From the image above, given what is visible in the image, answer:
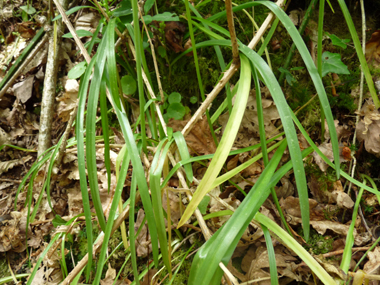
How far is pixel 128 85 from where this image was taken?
130 centimetres

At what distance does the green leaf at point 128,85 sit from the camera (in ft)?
4.24

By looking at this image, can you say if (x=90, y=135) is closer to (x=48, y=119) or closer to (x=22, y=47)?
(x=48, y=119)

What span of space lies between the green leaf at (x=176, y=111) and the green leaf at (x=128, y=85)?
0.80 ft

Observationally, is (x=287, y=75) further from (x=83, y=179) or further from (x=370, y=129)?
(x=83, y=179)

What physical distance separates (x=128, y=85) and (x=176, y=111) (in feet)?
1.03

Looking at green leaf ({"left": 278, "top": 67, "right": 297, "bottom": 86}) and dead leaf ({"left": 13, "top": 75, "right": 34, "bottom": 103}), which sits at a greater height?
dead leaf ({"left": 13, "top": 75, "right": 34, "bottom": 103})

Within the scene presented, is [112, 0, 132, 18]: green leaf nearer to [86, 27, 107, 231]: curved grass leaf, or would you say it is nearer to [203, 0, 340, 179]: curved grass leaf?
[86, 27, 107, 231]: curved grass leaf

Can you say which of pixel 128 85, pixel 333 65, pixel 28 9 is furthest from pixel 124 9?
pixel 28 9

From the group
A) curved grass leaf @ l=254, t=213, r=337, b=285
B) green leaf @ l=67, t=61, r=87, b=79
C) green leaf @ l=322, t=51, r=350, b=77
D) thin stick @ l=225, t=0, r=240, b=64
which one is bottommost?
curved grass leaf @ l=254, t=213, r=337, b=285

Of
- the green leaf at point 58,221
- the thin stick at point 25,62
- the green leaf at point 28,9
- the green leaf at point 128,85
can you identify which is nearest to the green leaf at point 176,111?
the green leaf at point 128,85

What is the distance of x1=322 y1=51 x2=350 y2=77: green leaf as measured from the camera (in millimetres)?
1041

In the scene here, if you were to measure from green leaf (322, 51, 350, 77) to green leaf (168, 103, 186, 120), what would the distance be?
2.11ft

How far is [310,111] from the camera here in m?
1.18

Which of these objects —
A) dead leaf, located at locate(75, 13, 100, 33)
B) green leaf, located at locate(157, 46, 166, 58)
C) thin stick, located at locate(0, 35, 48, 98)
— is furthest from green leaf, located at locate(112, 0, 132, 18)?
thin stick, located at locate(0, 35, 48, 98)
